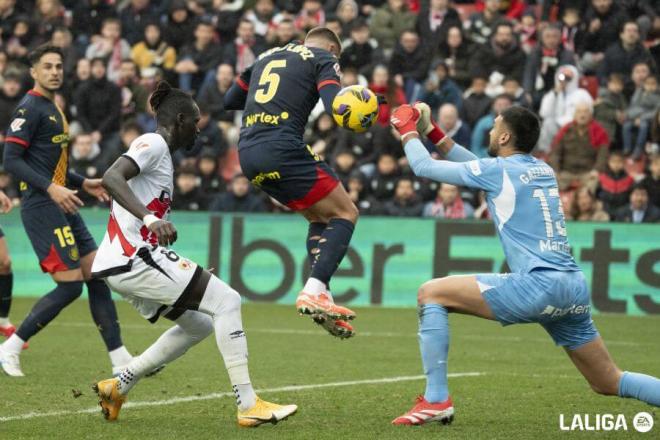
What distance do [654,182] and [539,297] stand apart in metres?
11.2

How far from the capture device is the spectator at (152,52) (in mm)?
22141

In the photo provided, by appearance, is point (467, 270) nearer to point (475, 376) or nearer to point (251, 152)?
point (475, 376)

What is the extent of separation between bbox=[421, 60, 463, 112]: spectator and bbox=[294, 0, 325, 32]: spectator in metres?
2.69

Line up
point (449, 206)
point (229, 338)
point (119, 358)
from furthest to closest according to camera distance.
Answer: point (449, 206), point (119, 358), point (229, 338)

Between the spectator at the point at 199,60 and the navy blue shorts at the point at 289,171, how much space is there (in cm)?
1317

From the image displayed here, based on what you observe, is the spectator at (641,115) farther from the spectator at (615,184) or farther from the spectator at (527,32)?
the spectator at (527,32)

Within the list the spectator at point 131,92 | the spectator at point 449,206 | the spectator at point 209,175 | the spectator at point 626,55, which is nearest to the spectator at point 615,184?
the spectator at point 449,206

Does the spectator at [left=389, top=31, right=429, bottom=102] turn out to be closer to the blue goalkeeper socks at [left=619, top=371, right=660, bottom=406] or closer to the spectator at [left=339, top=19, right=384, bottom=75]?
the spectator at [left=339, top=19, right=384, bottom=75]

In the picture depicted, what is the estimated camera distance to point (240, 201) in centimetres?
1881

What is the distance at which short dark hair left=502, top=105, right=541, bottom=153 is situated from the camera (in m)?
7.61

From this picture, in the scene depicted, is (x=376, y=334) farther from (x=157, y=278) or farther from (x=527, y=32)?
(x=527, y=32)

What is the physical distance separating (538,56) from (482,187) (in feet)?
42.9

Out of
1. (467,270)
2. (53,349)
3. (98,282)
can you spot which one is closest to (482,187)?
(98,282)

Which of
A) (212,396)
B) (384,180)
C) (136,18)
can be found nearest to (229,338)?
(212,396)
